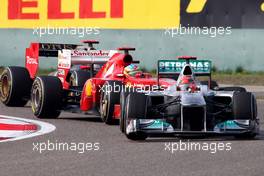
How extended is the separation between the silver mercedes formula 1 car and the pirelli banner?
11.1m

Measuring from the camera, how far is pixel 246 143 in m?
12.0

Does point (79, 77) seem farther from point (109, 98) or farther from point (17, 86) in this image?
point (109, 98)

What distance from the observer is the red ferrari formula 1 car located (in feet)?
48.5

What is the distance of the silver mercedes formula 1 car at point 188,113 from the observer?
40.3 ft

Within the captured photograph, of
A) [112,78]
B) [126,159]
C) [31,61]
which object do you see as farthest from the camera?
[31,61]

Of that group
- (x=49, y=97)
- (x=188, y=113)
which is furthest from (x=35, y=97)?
(x=188, y=113)

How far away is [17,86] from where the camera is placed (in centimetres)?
1831

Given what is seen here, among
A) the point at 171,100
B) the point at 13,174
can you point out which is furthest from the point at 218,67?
the point at 13,174

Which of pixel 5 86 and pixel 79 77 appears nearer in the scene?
pixel 79 77

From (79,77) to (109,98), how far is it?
Answer: 8.76ft

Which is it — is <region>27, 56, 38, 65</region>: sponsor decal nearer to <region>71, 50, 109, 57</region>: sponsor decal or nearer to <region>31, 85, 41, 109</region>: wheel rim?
<region>71, 50, 109, 57</region>: sponsor decal

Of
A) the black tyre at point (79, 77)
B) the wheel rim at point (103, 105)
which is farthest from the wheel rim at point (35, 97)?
the wheel rim at point (103, 105)

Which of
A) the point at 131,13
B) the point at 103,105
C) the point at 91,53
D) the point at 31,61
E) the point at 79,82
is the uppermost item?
the point at 131,13

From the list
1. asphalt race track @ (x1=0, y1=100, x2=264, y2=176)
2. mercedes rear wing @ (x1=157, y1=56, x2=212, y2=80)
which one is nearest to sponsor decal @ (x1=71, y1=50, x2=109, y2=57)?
mercedes rear wing @ (x1=157, y1=56, x2=212, y2=80)
